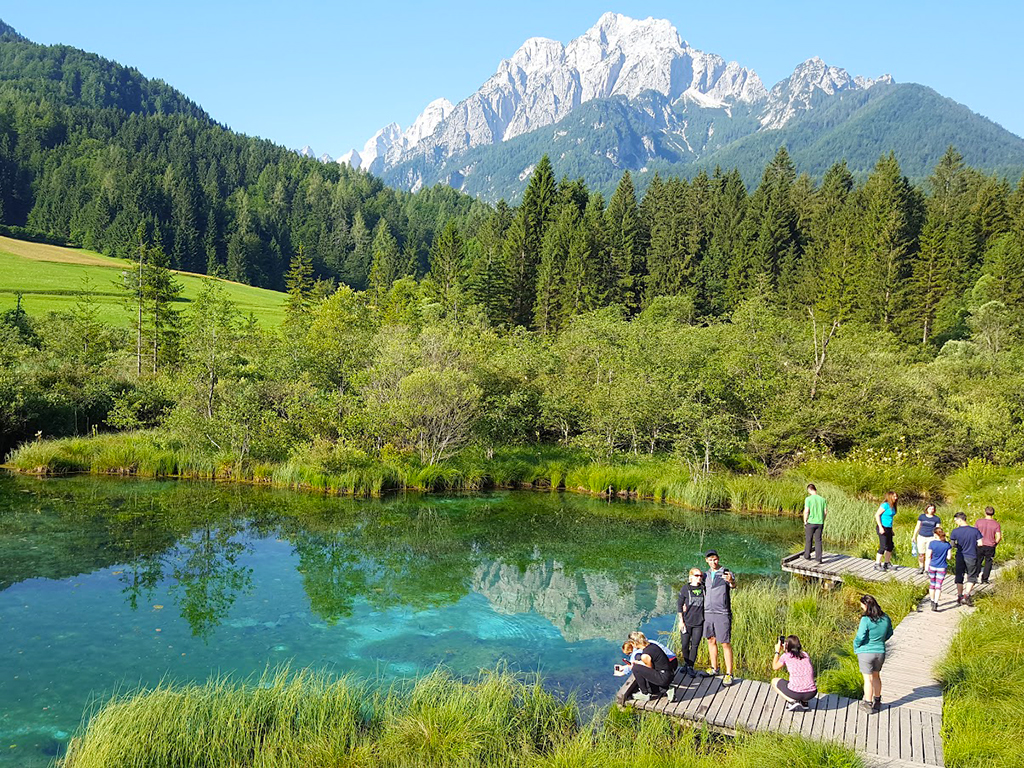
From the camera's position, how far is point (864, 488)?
2558 cm

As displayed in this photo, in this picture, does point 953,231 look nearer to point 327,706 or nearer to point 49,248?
point 327,706

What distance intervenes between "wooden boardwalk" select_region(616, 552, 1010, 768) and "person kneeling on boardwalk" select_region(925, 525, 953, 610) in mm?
1983

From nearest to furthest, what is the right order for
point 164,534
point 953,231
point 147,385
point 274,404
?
point 164,534, point 274,404, point 147,385, point 953,231

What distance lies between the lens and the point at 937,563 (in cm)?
1336

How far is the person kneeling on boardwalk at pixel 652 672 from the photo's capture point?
9.45 m

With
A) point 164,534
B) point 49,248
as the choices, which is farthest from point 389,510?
point 49,248

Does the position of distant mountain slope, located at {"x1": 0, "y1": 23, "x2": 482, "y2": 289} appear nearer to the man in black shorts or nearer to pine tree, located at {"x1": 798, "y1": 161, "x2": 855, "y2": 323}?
pine tree, located at {"x1": 798, "y1": 161, "x2": 855, "y2": 323}

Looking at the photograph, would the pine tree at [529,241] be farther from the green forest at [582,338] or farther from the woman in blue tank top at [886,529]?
the woman in blue tank top at [886,529]

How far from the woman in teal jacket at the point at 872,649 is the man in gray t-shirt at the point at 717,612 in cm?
189

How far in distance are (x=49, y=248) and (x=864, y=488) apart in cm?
10959

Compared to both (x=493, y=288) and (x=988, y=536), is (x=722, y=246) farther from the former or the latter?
(x=988, y=536)

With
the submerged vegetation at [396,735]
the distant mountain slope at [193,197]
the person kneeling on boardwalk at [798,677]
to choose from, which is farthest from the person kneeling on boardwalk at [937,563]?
the distant mountain slope at [193,197]

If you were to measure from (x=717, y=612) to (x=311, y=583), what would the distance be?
34.2 ft

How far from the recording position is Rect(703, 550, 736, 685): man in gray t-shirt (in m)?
10.4
